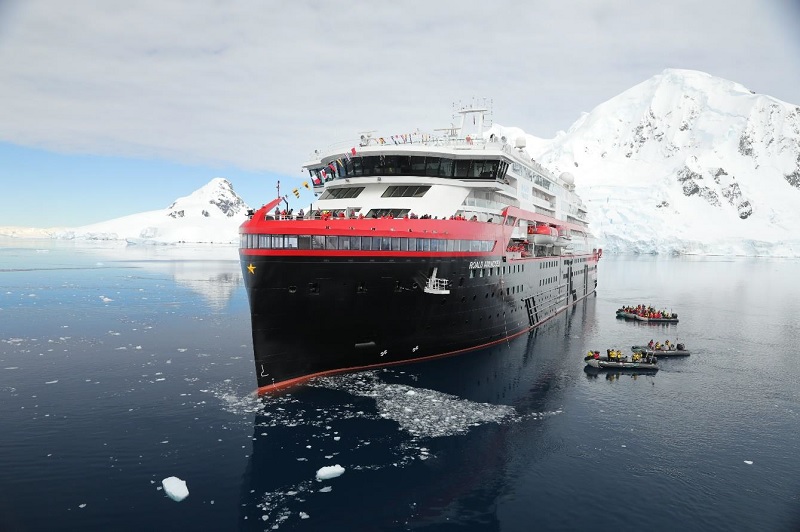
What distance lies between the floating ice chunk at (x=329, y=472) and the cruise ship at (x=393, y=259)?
964cm

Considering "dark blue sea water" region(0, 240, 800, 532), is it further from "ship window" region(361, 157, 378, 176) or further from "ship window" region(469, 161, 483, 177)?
"ship window" region(361, 157, 378, 176)

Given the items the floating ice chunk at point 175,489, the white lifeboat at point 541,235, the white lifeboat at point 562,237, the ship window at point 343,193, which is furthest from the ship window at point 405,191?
the floating ice chunk at point 175,489

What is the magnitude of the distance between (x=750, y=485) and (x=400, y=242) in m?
18.9

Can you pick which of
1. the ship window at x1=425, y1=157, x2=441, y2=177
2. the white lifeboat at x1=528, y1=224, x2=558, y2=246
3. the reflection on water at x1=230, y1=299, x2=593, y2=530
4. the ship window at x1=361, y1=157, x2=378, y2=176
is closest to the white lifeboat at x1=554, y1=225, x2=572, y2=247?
the white lifeboat at x1=528, y1=224, x2=558, y2=246

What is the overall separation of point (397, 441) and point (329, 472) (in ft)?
12.7

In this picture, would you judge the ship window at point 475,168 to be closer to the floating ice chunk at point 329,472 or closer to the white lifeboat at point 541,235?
the white lifeboat at point 541,235

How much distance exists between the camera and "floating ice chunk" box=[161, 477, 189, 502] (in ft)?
55.4

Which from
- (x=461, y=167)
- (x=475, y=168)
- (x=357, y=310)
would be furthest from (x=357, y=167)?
(x=357, y=310)

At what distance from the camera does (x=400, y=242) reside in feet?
92.5

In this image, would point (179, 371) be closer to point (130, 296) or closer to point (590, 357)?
point (590, 357)

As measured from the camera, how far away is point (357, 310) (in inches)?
1102

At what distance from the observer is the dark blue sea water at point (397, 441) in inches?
648

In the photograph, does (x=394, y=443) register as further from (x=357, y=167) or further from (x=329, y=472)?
(x=357, y=167)

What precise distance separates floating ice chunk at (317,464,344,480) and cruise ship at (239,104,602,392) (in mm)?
9643
